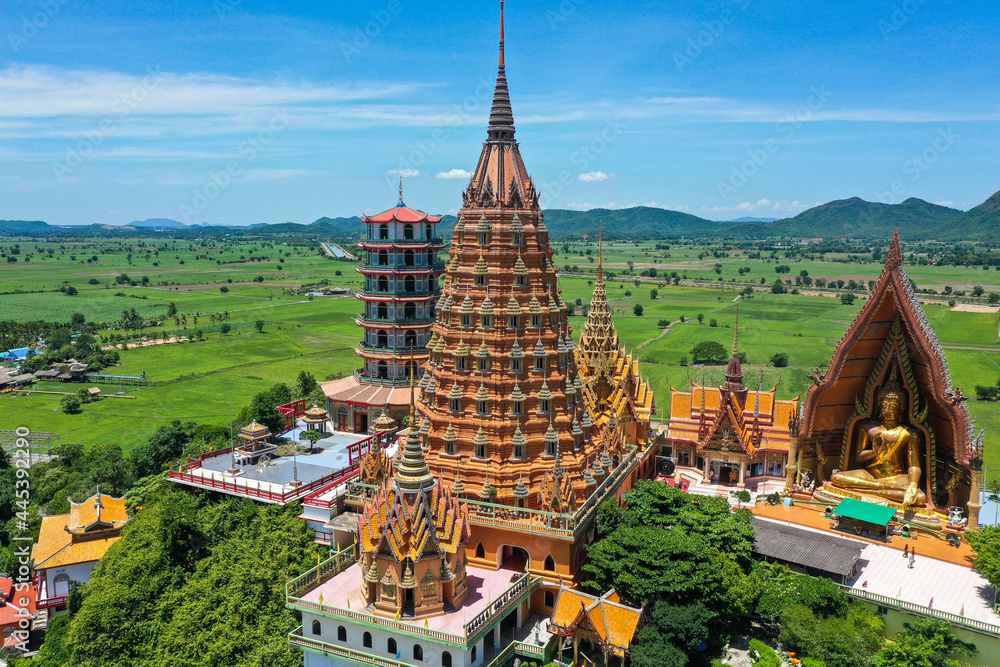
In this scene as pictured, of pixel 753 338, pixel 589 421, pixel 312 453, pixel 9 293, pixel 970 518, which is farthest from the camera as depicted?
pixel 9 293

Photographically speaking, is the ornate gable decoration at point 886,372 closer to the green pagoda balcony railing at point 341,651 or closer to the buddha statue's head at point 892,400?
the buddha statue's head at point 892,400

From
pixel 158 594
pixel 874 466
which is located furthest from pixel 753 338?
pixel 158 594

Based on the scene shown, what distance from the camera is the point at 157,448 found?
50.9m

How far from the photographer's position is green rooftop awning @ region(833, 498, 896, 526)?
113 ft

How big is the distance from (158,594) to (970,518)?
39019 mm

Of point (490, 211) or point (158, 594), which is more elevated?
point (490, 211)

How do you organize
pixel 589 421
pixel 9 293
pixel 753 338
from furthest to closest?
pixel 9 293, pixel 753 338, pixel 589 421

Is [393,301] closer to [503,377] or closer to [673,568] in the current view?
[503,377]

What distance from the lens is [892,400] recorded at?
3688 centimetres

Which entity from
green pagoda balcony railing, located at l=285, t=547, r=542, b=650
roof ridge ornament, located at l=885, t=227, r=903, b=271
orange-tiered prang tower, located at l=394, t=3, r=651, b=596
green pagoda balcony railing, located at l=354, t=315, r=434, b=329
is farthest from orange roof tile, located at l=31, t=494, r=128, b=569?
roof ridge ornament, located at l=885, t=227, r=903, b=271

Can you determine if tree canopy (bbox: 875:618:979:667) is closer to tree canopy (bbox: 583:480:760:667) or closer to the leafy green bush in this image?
the leafy green bush

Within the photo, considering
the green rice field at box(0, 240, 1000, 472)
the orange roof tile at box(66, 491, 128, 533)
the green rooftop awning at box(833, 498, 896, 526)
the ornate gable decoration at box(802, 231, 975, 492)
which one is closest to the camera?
the green rooftop awning at box(833, 498, 896, 526)

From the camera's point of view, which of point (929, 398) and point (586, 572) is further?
point (929, 398)

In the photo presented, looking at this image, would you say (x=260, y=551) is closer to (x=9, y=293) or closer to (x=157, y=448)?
(x=157, y=448)
